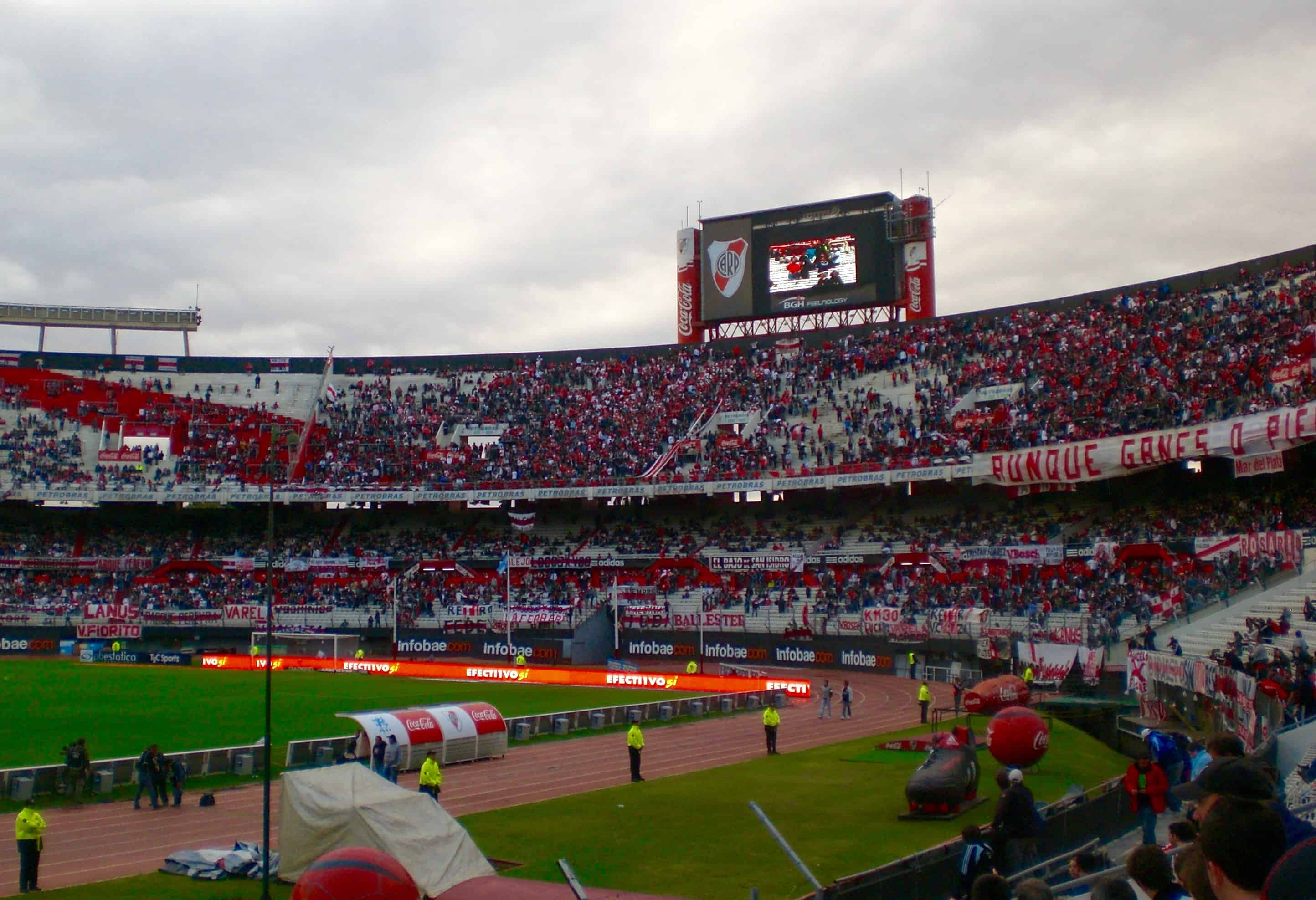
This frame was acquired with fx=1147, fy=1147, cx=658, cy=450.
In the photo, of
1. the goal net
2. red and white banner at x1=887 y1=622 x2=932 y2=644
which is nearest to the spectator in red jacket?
red and white banner at x1=887 y1=622 x2=932 y2=644

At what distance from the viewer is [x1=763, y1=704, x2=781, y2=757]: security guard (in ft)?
102

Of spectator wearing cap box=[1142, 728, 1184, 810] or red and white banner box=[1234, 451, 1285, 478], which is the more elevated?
red and white banner box=[1234, 451, 1285, 478]

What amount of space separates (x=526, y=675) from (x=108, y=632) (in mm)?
26051

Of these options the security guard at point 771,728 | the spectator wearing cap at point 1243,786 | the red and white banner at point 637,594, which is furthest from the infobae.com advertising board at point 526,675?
the spectator wearing cap at point 1243,786

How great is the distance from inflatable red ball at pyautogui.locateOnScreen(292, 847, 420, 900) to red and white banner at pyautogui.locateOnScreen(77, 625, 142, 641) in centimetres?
5862

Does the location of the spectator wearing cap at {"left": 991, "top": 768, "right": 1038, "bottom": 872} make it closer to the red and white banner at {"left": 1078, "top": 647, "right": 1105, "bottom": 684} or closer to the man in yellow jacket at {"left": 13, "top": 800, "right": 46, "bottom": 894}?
the man in yellow jacket at {"left": 13, "top": 800, "right": 46, "bottom": 894}

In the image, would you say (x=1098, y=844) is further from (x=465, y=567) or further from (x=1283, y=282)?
(x=465, y=567)

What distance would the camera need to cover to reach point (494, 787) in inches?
1092

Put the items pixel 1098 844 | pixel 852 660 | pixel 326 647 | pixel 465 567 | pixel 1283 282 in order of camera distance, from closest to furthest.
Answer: pixel 1098 844
pixel 1283 282
pixel 852 660
pixel 326 647
pixel 465 567

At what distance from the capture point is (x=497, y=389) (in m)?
76.5

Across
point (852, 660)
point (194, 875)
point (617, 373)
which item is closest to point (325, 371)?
point (617, 373)

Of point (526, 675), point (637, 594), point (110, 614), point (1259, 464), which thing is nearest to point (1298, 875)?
point (1259, 464)

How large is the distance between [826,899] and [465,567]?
2198 inches

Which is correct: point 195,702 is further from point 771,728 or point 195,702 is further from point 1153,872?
point 1153,872
